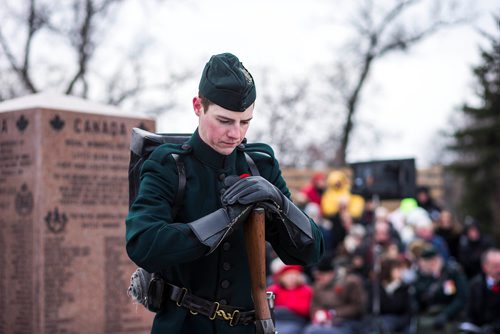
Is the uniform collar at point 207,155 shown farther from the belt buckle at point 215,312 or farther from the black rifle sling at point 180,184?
the belt buckle at point 215,312

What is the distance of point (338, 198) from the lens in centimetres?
1641

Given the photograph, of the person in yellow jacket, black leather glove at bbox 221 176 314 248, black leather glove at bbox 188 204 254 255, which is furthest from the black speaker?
black leather glove at bbox 188 204 254 255

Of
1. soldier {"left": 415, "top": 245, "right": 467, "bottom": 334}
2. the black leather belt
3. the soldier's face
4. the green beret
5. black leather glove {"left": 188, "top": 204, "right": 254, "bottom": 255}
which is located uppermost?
the green beret

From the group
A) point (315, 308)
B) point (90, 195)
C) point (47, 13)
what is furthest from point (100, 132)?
point (47, 13)

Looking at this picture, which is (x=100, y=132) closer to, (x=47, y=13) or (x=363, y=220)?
(x=363, y=220)

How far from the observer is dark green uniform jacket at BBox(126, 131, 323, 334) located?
3.20 m

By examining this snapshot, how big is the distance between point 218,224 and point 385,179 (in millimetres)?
9718

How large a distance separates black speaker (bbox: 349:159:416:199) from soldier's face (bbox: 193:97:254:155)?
9.28 meters

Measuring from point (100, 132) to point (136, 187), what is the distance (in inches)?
124

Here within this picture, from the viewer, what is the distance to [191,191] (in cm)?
333

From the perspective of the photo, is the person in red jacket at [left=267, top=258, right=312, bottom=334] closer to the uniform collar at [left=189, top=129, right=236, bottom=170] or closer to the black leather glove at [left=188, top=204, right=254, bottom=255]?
the uniform collar at [left=189, top=129, right=236, bottom=170]

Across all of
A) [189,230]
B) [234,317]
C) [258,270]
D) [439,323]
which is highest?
[189,230]

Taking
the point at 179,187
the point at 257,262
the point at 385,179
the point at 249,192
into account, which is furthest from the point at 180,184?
the point at 385,179

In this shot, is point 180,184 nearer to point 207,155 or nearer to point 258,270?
point 207,155
